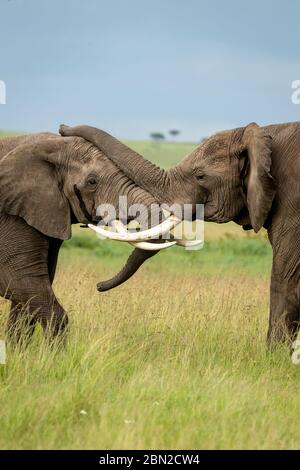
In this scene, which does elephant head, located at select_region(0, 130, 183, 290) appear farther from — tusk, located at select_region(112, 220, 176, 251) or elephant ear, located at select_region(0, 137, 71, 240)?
tusk, located at select_region(112, 220, 176, 251)

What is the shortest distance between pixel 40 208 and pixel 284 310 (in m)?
2.37

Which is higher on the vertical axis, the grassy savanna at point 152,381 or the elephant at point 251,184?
the elephant at point 251,184

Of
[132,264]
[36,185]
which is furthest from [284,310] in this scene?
[36,185]

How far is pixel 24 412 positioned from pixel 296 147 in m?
3.55

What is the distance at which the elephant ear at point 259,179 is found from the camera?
8672 mm

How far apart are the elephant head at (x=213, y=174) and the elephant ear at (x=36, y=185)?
37 cm

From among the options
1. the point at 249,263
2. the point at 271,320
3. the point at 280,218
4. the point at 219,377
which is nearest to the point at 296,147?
Result: the point at 280,218

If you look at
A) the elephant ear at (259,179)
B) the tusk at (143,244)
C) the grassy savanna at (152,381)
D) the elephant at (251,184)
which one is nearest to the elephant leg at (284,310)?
the elephant at (251,184)

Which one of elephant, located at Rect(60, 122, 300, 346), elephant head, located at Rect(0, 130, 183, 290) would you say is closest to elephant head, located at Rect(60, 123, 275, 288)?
elephant, located at Rect(60, 122, 300, 346)

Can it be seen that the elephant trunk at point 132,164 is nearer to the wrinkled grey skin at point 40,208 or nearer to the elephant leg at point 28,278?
the wrinkled grey skin at point 40,208

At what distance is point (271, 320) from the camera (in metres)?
9.05

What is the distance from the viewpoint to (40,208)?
9.13 meters

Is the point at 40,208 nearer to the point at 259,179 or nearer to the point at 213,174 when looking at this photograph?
the point at 213,174

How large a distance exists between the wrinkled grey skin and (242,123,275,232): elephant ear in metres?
1.17
